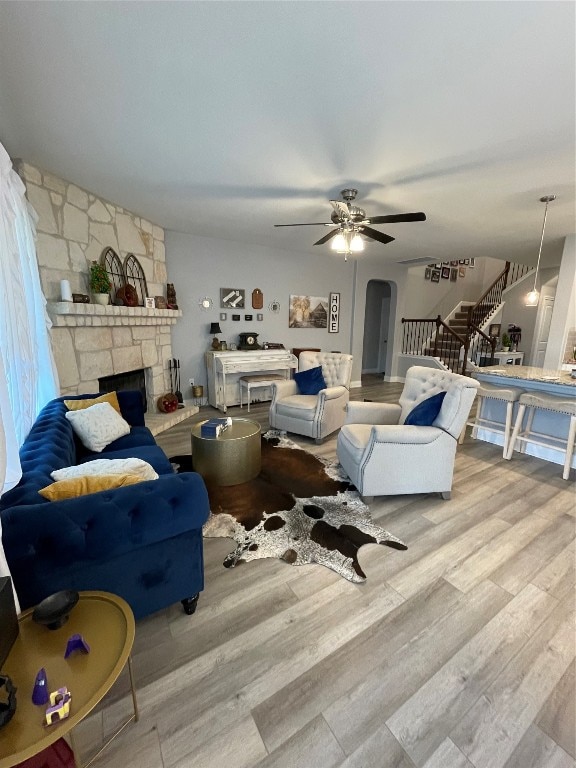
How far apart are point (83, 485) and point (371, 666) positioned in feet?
4.88

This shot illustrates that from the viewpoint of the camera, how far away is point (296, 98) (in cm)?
177

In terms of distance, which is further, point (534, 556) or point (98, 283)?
point (98, 283)

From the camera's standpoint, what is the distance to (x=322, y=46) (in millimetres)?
1437

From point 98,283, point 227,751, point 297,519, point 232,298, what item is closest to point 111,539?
point 227,751

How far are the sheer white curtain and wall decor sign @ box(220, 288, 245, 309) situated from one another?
2.77 metres

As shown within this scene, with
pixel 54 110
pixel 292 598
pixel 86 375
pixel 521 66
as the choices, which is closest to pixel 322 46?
pixel 521 66

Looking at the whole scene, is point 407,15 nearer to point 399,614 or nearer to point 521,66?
point 521,66

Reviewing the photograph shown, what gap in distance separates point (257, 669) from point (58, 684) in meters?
0.81

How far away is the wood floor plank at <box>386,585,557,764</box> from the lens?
1174 mm

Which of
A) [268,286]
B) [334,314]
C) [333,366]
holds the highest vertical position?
[268,286]

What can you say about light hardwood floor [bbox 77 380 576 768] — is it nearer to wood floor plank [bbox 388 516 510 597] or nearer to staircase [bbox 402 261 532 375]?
wood floor plank [bbox 388 516 510 597]

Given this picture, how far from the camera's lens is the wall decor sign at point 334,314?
21.5 feet

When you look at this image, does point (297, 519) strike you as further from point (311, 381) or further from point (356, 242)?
point (356, 242)

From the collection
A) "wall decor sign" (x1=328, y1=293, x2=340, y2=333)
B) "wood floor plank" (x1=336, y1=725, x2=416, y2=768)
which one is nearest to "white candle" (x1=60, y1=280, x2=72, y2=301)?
"wood floor plank" (x1=336, y1=725, x2=416, y2=768)
